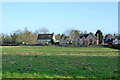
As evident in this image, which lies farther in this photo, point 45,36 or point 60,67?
point 45,36

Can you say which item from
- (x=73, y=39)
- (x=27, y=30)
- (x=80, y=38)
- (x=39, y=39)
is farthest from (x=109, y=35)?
(x=27, y=30)

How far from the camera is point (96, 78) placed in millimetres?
6734

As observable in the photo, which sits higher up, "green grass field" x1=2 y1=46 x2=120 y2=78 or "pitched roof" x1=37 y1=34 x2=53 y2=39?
"pitched roof" x1=37 y1=34 x2=53 y2=39

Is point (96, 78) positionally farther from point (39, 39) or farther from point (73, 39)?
point (39, 39)

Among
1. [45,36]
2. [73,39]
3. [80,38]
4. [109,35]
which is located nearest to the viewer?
[73,39]

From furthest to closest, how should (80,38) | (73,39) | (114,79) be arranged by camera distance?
(80,38) < (73,39) < (114,79)

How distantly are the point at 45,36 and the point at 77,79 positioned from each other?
282 ft

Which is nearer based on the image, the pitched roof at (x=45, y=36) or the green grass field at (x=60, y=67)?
the green grass field at (x=60, y=67)

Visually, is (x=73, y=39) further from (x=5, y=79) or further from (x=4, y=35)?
(x=5, y=79)

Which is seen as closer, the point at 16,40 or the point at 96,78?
the point at 96,78

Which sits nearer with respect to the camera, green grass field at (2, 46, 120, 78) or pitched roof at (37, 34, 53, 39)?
green grass field at (2, 46, 120, 78)

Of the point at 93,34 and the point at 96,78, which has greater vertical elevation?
the point at 93,34

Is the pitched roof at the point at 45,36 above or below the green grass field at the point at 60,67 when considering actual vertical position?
above

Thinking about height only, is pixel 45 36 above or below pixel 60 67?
above
